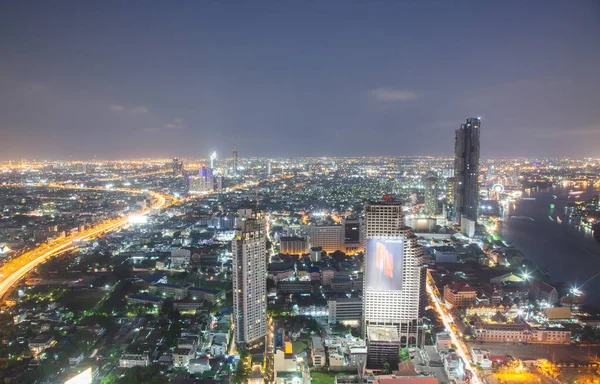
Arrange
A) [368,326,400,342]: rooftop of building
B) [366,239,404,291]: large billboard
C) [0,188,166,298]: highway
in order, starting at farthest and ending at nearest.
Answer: [0,188,166,298]: highway → [366,239,404,291]: large billboard → [368,326,400,342]: rooftop of building

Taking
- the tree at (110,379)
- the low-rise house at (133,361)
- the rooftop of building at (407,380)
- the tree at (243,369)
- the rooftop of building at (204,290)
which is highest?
the rooftop of building at (407,380)

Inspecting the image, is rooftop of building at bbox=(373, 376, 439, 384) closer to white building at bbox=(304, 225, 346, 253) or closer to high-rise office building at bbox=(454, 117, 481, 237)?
white building at bbox=(304, 225, 346, 253)

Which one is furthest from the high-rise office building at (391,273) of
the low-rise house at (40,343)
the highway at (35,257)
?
the highway at (35,257)

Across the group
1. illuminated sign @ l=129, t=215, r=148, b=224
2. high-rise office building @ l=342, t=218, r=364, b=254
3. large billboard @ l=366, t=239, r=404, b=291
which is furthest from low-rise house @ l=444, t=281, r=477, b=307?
illuminated sign @ l=129, t=215, r=148, b=224

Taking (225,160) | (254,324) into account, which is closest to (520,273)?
(254,324)

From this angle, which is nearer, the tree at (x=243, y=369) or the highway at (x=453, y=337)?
the tree at (x=243, y=369)

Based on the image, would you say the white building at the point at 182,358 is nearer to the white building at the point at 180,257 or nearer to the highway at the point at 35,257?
the highway at the point at 35,257

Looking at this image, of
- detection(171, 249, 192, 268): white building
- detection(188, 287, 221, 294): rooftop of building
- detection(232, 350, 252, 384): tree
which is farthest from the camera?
detection(171, 249, 192, 268): white building
